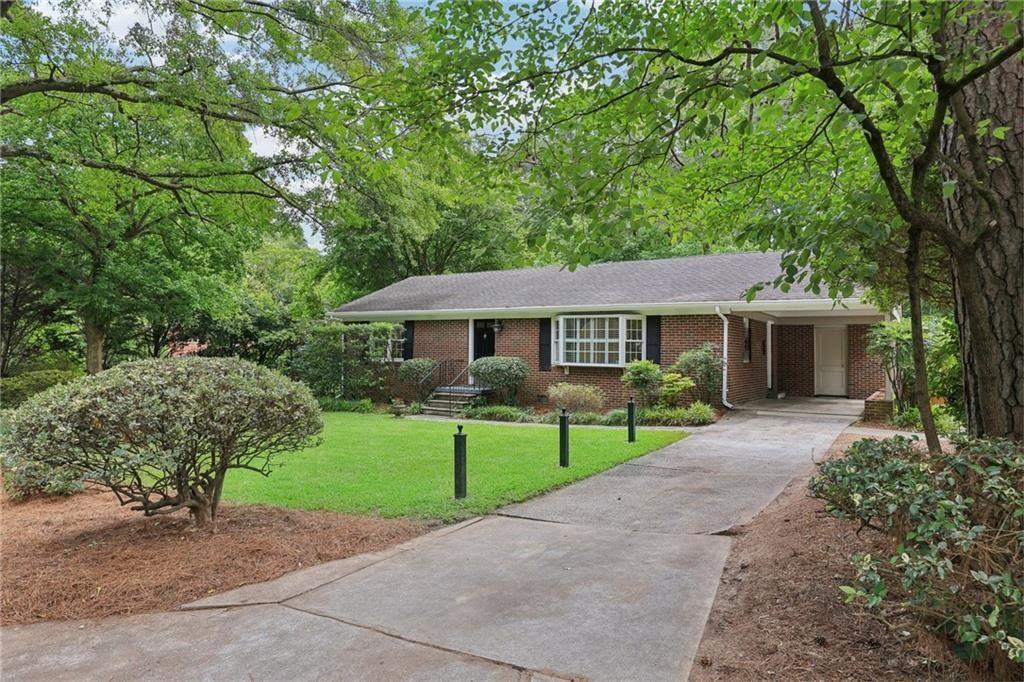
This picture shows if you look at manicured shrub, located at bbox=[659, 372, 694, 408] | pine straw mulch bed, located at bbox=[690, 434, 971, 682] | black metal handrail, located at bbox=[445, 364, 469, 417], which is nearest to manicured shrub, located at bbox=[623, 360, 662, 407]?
manicured shrub, located at bbox=[659, 372, 694, 408]

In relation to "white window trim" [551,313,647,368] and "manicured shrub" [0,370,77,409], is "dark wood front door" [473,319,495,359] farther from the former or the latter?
"manicured shrub" [0,370,77,409]

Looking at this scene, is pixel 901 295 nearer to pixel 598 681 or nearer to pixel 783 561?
pixel 783 561

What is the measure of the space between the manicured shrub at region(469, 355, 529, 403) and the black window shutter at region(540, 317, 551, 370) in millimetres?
527

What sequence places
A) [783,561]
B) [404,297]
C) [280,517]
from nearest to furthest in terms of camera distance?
[783,561], [280,517], [404,297]

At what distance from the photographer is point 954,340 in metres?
6.91

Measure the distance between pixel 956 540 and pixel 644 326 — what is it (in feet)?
43.2

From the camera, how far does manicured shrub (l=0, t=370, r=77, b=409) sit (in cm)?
1305

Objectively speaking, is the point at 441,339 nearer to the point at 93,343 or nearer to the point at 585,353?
the point at 585,353

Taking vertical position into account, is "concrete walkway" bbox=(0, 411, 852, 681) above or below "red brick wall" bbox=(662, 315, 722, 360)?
below

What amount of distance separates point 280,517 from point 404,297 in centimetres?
1554

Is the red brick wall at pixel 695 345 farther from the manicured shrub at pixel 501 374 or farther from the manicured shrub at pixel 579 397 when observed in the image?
the manicured shrub at pixel 579 397

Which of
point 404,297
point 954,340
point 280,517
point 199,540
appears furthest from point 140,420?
point 404,297

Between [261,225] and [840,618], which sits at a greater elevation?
[261,225]

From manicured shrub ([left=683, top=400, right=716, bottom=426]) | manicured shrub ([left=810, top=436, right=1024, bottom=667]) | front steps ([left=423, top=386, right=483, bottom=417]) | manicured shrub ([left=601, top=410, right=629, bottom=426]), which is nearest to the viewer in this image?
manicured shrub ([left=810, top=436, right=1024, bottom=667])
